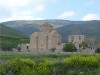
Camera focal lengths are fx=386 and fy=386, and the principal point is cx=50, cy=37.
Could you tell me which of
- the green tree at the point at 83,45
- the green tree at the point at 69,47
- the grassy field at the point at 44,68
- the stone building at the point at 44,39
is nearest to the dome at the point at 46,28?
the stone building at the point at 44,39

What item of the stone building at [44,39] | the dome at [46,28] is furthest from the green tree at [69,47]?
the dome at [46,28]

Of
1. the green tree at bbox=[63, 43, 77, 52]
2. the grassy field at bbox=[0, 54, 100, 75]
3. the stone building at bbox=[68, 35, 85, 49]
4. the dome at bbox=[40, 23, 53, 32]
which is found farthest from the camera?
the dome at bbox=[40, 23, 53, 32]

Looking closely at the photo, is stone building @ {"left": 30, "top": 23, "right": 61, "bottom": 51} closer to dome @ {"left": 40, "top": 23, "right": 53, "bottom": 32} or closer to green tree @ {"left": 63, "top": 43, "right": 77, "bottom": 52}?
dome @ {"left": 40, "top": 23, "right": 53, "bottom": 32}

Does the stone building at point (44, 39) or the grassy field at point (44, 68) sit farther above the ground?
the grassy field at point (44, 68)

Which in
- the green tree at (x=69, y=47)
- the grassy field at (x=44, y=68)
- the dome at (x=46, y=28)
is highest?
the grassy field at (x=44, y=68)

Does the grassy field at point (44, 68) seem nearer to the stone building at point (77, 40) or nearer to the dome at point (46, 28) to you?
the stone building at point (77, 40)

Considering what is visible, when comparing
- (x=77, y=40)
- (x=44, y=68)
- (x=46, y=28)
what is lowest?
(x=77, y=40)

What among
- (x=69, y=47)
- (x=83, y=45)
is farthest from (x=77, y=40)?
(x=69, y=47)

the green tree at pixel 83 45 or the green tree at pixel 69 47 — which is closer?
the green tree at pixel 69 47

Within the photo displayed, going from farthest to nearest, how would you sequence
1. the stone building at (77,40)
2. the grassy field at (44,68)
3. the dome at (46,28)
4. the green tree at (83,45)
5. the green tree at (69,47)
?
the dome at (46,28) < the green tree at (83,45) < the stone building at (77,40) < the green tree at (69,47) < the grassy field at (44,68)

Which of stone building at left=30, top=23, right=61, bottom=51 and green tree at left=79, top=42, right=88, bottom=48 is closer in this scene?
green tree at left=79, top=42, right=88, bottom=48

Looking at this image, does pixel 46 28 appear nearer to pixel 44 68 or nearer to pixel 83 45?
pixel 83 45

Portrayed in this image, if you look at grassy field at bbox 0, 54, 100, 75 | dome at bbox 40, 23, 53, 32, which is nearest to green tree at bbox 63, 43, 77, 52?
dome at bbox 40, 23, 53, 32

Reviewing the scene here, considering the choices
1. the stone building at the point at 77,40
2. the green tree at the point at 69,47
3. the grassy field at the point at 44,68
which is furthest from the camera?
the stone building at the point at 77,40
